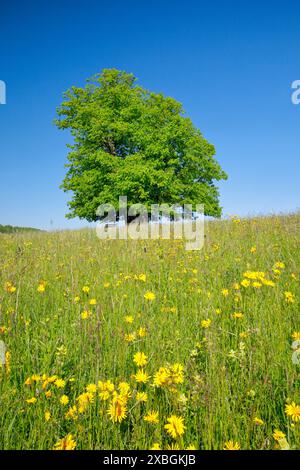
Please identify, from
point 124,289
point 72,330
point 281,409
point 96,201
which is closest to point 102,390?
point 281,409

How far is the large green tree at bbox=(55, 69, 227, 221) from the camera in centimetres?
1878

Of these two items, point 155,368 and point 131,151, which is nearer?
point 155,368

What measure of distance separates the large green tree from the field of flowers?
47.0 ft

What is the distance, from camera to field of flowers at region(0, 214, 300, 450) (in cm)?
170

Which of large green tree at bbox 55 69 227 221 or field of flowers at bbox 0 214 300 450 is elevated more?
large green tree at bbox 55 69 227 221

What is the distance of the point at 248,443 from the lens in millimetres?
1619

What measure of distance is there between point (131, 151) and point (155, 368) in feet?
67.6

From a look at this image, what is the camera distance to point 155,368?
7.23 feet

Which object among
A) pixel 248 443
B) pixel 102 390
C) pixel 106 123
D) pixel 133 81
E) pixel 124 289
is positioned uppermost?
pixel 133 81

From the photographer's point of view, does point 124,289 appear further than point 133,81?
No

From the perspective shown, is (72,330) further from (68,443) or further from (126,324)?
Result: (68,443)

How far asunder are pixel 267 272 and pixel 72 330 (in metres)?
2.57

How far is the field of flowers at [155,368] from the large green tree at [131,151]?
1433cm

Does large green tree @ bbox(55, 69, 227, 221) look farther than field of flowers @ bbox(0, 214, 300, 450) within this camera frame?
Yes
